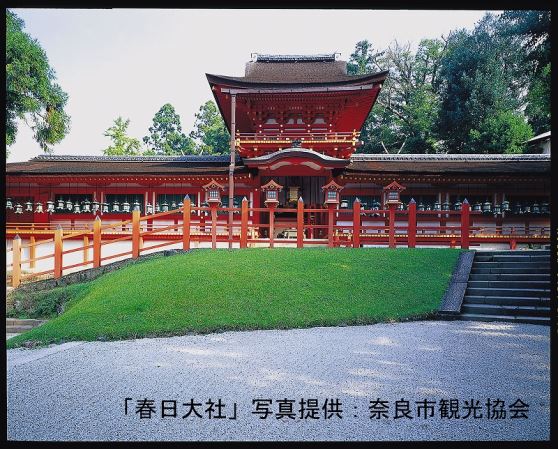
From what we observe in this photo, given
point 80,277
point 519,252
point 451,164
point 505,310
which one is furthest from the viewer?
point 451,164

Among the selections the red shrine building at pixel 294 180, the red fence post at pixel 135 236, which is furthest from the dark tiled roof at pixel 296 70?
the red fence post at pixel 135 236

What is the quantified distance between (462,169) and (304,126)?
5664mm

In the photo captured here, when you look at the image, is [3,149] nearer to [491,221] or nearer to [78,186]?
[78,186]

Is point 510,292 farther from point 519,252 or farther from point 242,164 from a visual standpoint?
point 242,164

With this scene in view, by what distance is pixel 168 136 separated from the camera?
114ft

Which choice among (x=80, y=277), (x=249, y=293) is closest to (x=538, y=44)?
(x=249, y=293)

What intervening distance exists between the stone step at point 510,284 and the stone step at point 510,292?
0.14m

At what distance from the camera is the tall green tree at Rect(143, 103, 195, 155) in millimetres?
34281

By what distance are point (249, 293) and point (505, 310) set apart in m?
3.84

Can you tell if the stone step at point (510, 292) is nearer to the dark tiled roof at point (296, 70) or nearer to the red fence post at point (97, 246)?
the red fence post at point (97, 246)

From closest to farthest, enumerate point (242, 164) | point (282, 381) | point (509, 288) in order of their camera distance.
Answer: point (282, 381), point (509, 288), point (242, 164)

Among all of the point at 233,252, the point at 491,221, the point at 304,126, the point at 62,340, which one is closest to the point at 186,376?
the point at 62,340

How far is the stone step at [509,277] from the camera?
6504 mm

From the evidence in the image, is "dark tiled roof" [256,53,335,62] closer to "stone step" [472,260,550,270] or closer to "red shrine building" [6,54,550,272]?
"red shrine building" [6,54,550,272]
